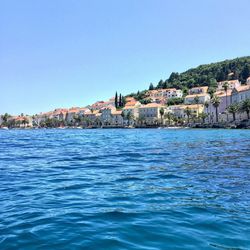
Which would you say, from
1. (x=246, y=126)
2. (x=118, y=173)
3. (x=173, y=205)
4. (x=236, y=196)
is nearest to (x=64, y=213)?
(x=173, y=205)

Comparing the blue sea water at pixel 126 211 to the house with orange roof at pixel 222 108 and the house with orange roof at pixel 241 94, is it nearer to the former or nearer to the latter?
the house with orange roof at pixel 241 94

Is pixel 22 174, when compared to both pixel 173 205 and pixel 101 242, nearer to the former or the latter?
pixel 173 205

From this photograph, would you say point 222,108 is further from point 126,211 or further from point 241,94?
point 126,211

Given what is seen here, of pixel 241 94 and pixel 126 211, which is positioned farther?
pixel 241 94

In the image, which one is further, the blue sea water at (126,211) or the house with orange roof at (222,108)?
the house with orange roof at (222,108)

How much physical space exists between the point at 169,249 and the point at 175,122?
18666 cm

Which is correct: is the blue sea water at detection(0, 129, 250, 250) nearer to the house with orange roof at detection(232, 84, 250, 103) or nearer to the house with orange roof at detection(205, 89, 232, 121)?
the house with orange roof at detection(232, 84, 250, 103)

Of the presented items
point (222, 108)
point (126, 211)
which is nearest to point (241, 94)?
point (222, 108)

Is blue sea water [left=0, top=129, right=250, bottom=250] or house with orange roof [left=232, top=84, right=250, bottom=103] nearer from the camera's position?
blue sea water [left=0, top=129, right=250, bottom=250]

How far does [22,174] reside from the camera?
17781mm

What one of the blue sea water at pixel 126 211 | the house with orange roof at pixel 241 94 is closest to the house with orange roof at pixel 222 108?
the house with orange roof at pixel 241 94

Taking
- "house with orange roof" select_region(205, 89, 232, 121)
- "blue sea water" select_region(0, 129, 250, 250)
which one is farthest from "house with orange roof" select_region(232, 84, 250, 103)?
"blue sea water" select_region(0, 129, 250, 250)

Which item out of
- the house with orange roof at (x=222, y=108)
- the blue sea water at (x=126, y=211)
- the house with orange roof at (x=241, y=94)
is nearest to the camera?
the blue sea water at (x=126, y=211)

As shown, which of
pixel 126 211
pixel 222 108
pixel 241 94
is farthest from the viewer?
pixel 222 108
